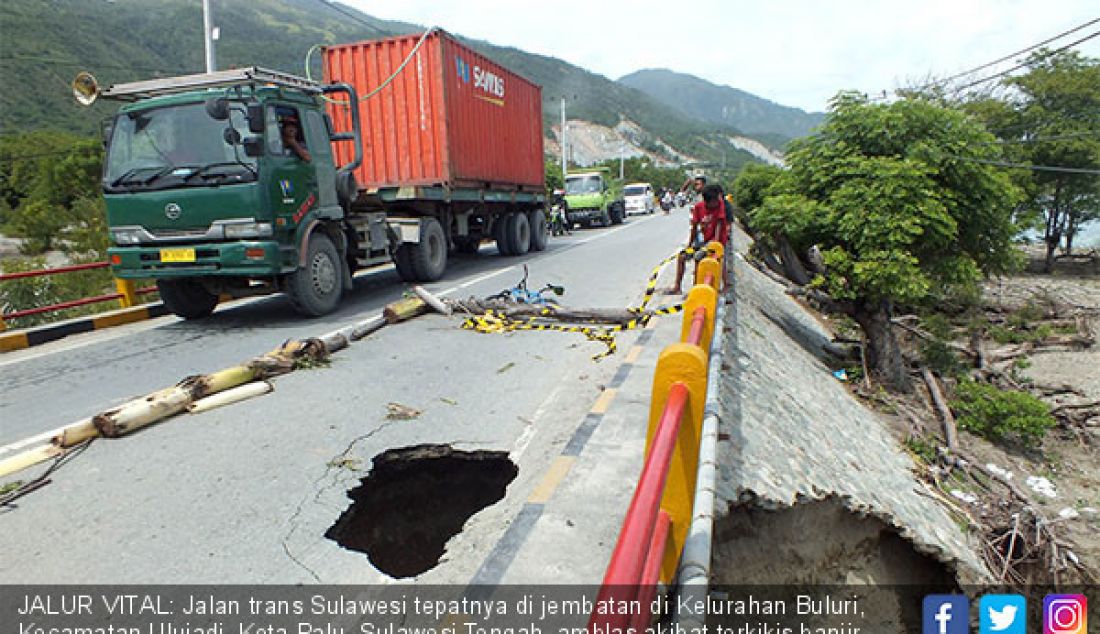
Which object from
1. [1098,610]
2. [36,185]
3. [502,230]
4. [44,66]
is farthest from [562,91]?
[1098,610]

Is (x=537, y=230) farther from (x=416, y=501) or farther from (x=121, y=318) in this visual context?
(x=416, y=501)

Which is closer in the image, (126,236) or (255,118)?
(255,118)

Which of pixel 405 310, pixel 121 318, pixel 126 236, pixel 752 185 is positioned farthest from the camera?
pixel 752 185

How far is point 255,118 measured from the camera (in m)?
6.74

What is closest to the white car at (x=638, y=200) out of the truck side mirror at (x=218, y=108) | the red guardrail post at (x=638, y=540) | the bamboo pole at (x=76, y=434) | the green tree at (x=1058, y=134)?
the green tree at (x=1058, y=134)

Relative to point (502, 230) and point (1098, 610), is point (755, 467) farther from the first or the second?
point (502, 230)

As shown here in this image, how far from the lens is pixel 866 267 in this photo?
10.1m

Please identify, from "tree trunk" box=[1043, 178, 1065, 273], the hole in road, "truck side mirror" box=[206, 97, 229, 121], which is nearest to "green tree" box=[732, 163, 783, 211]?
"tree trunk" box=[1043, 178, 1065, 273]

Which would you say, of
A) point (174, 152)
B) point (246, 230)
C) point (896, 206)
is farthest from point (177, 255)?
point (896, 206)

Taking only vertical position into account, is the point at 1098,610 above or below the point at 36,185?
below

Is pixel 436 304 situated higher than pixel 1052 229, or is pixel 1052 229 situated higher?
pixel 1052 229

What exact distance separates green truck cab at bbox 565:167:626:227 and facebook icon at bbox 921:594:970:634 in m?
21.8

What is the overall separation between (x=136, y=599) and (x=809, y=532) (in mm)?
3705

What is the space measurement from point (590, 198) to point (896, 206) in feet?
55.9
